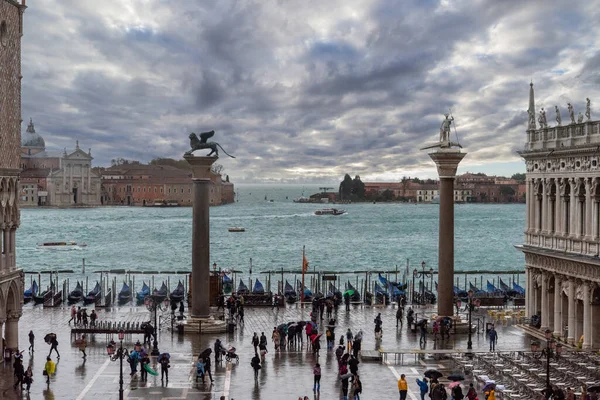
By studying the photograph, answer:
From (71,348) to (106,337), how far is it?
245cm

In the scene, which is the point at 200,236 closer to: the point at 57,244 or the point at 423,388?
the point at 423,388

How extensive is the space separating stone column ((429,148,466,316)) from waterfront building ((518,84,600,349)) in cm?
322

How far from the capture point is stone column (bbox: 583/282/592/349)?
29516 mm

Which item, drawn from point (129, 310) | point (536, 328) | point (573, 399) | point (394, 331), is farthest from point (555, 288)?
point (129, 310)

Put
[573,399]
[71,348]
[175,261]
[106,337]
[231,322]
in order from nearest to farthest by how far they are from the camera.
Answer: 1. [573,399]
2. [71,348]
3. [106,337]
4. [231,322]
5. [175,261]

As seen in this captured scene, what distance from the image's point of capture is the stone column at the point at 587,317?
29.5 m

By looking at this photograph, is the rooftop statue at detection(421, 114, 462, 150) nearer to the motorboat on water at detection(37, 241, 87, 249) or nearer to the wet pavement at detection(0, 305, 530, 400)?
the wet pavement at detection(0, 305, 530, 400)

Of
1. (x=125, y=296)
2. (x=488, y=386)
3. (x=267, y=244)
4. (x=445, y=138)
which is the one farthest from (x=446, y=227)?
(x=267, y=244)

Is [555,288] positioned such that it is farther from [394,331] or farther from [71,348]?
[71,348]

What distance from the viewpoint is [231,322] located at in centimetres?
3569

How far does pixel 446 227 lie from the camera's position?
34688mm

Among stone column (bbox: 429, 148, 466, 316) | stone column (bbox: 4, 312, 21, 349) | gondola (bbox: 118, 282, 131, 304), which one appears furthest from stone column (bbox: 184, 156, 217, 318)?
gondola (bbox: 118, 282, 131, 304)

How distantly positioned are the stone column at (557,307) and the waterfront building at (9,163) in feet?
64.7

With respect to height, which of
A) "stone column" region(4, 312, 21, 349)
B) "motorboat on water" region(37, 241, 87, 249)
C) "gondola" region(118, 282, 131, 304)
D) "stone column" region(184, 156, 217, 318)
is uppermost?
"stone column" region(184, 156, 217, 318)
